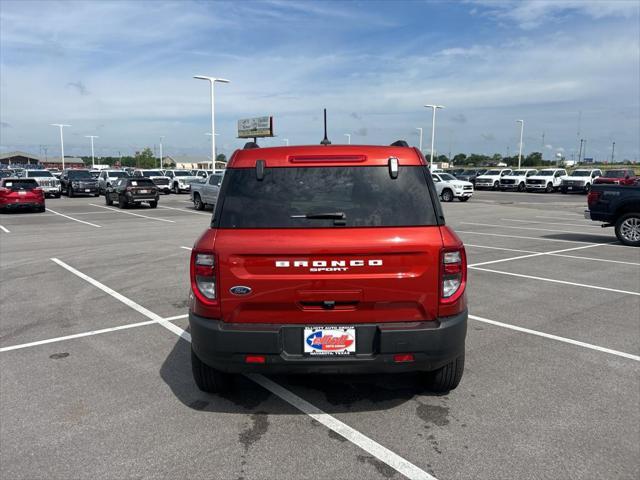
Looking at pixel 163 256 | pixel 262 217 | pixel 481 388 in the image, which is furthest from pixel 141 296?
pixel 481 388

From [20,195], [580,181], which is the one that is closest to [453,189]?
[580,181]

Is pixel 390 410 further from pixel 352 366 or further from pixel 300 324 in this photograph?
pixel 300 324

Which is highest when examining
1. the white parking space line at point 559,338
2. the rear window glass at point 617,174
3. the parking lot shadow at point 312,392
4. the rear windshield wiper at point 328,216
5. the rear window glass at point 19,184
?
the rear window glass at point 617,174

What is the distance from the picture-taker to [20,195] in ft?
71.0

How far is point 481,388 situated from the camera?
4.04 m

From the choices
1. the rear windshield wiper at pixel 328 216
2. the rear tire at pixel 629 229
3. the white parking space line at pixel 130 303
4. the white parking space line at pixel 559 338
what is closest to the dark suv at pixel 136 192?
the white parking space line at pixel 130 303

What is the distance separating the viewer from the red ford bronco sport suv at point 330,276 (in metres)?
3.17

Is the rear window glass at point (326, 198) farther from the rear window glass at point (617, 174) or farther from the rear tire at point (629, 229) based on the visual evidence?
the rear window glass at point (617, 174)

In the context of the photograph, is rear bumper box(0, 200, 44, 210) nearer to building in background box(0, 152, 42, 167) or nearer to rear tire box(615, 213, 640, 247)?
rear tire box(615, 213, 640, 247)

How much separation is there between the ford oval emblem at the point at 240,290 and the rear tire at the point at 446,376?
1.62 metres

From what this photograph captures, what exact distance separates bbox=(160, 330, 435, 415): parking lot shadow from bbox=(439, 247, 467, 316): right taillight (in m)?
0.93

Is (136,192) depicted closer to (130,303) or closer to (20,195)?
(20,195)

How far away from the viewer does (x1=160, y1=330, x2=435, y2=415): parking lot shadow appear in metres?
3.73

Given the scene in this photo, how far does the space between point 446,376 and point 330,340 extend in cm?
115
